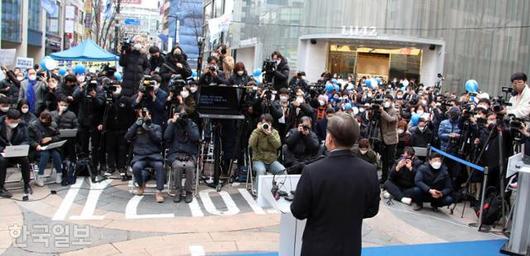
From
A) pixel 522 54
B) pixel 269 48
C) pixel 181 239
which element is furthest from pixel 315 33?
pixel 181 239

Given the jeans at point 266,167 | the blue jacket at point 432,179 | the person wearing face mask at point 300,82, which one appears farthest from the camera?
the person wearing face mask at point 300,82

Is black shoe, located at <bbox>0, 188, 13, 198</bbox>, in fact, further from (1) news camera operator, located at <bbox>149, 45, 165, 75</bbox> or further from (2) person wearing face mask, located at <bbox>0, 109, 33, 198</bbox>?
(1) news camera operator, located at <bbox>149, 45, 165, 75</bbox>

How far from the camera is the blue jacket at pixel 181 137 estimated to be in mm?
8578

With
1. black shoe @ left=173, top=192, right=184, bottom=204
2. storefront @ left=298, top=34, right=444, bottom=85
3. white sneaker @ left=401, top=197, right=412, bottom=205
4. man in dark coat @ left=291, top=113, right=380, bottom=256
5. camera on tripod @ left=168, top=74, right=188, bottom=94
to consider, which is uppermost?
storefront @ left=298, top=34, right=444, bottom=85

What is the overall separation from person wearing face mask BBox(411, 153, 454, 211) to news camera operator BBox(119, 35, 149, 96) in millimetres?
5374

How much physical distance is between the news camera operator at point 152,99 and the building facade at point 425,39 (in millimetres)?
24371

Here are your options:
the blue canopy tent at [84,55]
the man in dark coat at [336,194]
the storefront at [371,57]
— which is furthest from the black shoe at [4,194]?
the storefront at [371,57]

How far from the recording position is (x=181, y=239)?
657 centimetres

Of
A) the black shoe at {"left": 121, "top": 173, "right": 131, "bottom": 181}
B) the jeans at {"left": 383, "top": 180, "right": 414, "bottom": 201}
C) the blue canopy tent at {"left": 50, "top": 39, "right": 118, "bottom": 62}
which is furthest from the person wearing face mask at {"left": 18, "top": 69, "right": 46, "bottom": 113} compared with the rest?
the blue canopy tent at {"left": 50, "top": 39, "right": 118, "bottom": 62}

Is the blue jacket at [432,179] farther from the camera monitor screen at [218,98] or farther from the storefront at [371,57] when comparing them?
the storefront at [371,57]

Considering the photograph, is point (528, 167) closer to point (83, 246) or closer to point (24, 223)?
point (83, 246)

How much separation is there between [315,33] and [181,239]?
99.2ft

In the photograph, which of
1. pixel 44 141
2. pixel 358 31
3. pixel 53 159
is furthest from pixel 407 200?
pixel 358 31

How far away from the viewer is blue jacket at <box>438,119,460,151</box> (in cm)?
994
